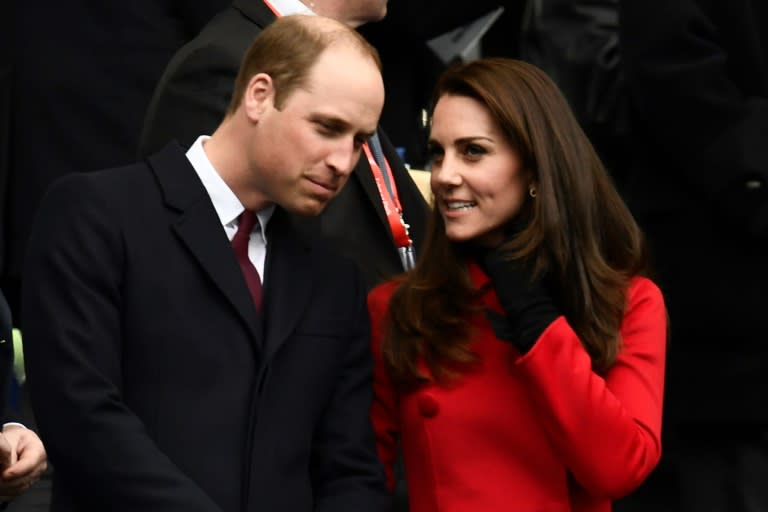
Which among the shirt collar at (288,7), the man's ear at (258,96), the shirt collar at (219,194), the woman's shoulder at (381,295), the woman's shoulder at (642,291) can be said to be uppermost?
the man's ear at (258,96)

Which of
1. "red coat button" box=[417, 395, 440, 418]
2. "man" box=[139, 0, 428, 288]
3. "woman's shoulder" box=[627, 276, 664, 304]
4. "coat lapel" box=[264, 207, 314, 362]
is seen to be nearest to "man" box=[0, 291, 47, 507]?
"coat lapel" box=[264, 207, 314, 362]

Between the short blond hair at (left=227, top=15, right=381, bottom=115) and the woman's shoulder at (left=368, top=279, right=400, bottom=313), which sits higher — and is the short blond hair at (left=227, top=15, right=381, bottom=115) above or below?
above

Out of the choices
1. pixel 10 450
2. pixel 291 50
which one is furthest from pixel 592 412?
pixel 10 450

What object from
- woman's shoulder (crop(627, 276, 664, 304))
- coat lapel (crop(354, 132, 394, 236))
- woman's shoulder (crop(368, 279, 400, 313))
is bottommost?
woman's shoulder (crop(368, 279, 400, 313))

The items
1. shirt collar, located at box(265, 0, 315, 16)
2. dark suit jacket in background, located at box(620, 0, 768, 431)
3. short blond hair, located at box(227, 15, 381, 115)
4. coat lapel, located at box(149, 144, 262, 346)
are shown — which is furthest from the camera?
dark suit jacket in background, located at box(620, 0, 768, 431)

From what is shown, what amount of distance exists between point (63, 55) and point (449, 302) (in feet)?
6.37

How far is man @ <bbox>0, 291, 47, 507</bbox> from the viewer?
415 centimetres

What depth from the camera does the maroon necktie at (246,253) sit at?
14.5 ft

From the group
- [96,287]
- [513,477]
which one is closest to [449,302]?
[513,477]

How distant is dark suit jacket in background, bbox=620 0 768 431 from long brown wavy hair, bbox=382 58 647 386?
1091mm

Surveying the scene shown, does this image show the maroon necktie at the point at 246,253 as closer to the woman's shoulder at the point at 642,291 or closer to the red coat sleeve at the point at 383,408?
the red coat sleeve at the point at 383,408

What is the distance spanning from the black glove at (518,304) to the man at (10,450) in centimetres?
104

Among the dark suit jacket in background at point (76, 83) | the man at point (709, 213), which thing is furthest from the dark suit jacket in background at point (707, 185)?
the dark suit jacket in background at point (76, 83)

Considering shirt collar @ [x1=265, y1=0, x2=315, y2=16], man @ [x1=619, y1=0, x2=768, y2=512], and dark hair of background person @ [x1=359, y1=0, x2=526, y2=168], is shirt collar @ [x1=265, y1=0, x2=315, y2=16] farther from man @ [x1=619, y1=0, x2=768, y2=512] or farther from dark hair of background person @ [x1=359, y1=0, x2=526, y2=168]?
dark hair of background person @ [x1=359, y1=0, x2=526, y2=168]
